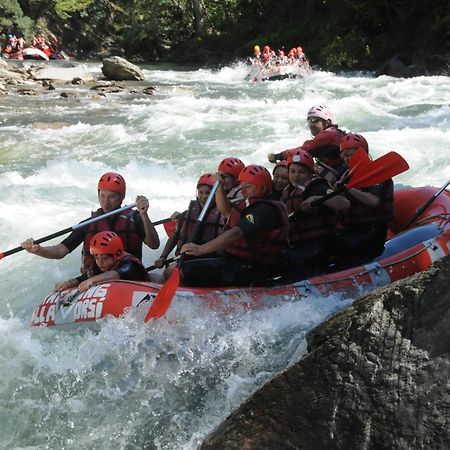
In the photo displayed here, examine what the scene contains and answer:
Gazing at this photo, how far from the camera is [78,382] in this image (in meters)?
3.66

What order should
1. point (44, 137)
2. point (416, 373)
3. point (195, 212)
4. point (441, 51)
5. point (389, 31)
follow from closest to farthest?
point (416, 373) → point (195, 212) → point (44, 137) → point (441, 51) → point (389, 31)

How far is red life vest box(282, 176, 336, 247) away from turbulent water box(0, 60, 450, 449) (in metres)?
0.54

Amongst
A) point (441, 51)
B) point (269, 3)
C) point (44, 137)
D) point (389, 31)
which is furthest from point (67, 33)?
point (44, 137)

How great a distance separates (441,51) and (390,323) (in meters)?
19.1

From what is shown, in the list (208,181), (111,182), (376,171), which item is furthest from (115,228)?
(376,171)

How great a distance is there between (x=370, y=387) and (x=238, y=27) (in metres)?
27.6

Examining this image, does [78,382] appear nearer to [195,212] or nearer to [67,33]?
[195,212]

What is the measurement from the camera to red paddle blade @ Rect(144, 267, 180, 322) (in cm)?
368

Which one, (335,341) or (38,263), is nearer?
(335,341)

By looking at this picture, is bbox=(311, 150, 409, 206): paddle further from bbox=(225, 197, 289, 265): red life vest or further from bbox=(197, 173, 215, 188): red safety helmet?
bbox=(197, 173, 215, 188): red safety helmet

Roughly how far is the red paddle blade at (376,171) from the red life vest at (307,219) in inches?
8.5

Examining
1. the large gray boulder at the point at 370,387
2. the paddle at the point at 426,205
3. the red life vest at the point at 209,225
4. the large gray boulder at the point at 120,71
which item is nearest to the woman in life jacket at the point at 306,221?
the red life vest at the point at 209,225

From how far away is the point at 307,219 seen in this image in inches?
168

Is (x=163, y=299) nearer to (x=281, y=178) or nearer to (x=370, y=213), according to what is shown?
(x=281, y=178)
